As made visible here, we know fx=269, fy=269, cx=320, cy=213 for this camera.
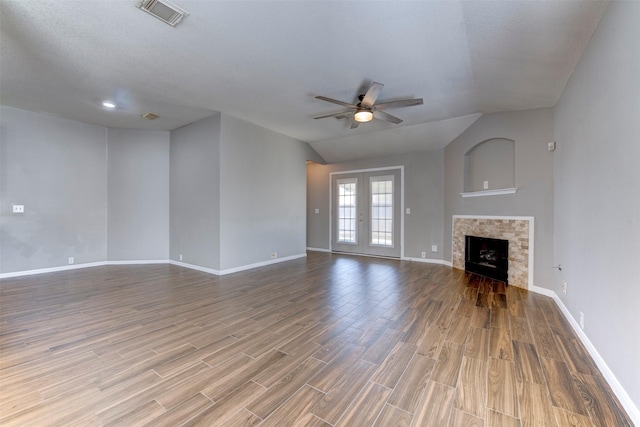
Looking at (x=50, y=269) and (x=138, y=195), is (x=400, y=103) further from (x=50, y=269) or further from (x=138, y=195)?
(x=50, y=269)

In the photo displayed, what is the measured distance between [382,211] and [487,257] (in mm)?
2528

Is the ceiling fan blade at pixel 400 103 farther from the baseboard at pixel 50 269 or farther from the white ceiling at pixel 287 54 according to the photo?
the baseboard at pixel 50 269

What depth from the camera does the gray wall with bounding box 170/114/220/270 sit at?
16.0ft

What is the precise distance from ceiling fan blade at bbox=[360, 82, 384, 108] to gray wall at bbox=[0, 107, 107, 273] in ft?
18.0

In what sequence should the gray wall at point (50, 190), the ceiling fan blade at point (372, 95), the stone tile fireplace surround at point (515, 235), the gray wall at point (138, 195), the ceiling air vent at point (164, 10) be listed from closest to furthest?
the ceiling air vent at point (164, 10), the ceiling fan blade at point (372, 95), the stone tile fireplace surround at point (515, 235), the gray wall at point (50, 190), the gray wall at point (138, 195)

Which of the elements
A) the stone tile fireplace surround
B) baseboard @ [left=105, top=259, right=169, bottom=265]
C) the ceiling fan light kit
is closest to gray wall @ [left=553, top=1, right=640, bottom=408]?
the stone tile fireplace surround

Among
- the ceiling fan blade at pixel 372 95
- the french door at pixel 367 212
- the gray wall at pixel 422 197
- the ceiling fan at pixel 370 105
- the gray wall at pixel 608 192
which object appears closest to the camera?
the gray wall at pixel 608 192

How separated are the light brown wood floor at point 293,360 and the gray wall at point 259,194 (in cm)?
146

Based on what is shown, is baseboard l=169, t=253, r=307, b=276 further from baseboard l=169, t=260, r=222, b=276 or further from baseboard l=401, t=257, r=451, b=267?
baseboard l=401, t=257, r=451, b=267

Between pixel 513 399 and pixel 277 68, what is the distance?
3.67m

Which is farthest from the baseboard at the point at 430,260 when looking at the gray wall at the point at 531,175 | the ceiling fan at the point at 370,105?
the ceiling fan at the point at 370,105

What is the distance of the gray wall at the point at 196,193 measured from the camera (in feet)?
16.0

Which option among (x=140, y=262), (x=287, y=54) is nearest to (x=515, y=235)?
(x=287, y=54)

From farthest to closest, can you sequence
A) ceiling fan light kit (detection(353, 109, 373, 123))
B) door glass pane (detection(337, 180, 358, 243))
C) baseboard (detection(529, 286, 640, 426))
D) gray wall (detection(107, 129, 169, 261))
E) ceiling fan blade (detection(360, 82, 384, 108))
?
door glass pane (detection(337, 180, 358, 243))
gray wall (detection(107, 129, 169, 261))
ceiling fan light kit (detection(353, 109, 373, 123))
ceiling fan blade (detection(360, 82, 384, 108))
baseboard (detection(529, 286, 640, 426))
